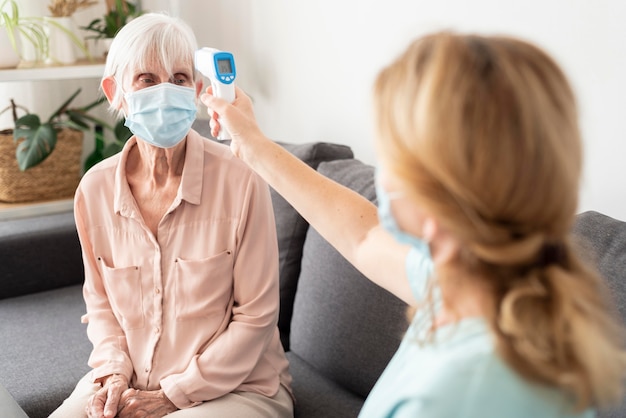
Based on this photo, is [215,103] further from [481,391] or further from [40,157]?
[40,157]

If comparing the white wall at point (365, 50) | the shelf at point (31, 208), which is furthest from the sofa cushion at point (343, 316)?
the shelf at point (31, 208)

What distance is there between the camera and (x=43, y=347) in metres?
2.25

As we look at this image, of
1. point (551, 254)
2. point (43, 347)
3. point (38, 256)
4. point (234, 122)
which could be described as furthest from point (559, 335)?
point (38, 256)

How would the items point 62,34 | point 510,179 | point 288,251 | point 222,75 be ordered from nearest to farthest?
point 510,179 → point 222,75 → point 288,251 → point 62,34

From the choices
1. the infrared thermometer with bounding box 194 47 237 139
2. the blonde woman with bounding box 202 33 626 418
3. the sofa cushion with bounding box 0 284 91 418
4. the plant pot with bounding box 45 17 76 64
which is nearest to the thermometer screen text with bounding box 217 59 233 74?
the infrared thermometer with bounding box 194 47 237 139

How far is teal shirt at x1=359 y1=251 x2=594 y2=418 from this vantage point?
2.80 ft

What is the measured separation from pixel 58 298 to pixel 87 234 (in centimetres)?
93

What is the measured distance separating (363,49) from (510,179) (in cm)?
162

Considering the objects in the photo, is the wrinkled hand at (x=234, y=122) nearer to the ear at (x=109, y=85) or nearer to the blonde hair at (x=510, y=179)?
the ear at (x=109, y=85)

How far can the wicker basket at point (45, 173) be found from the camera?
3.08m

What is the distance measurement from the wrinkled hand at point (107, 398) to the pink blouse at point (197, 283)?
0.03 meters

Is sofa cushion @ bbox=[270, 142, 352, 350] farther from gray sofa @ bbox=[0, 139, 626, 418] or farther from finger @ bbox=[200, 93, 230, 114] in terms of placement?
finger @ bbox=[200, 93, 230, 114]

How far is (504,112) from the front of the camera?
0.81 meters

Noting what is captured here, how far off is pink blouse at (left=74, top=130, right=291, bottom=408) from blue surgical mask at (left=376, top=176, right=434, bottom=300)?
60cm
